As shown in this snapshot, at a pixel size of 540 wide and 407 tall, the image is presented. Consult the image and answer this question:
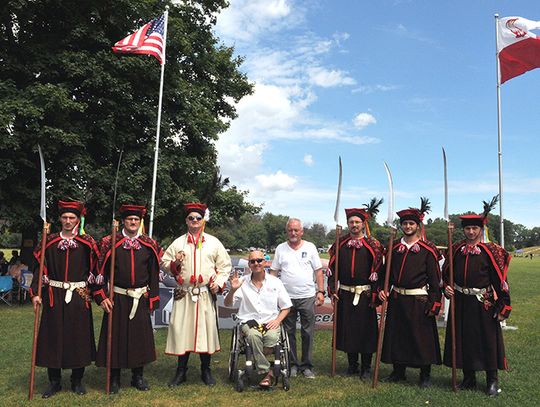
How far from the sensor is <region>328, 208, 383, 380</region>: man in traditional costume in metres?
6.18

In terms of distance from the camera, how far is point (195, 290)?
593 centimetres

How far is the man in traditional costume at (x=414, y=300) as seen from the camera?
228 inches

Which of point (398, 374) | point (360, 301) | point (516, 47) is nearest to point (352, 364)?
point (398, 374)

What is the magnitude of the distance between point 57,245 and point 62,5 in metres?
10.3

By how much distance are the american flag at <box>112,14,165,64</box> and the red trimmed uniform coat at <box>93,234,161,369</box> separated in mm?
6821

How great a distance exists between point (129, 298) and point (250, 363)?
1625mm

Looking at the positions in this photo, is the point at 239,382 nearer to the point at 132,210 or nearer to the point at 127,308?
the point at 127,308

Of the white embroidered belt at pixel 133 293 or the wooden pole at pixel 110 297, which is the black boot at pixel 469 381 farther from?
the wooden pole at pixel 110 297

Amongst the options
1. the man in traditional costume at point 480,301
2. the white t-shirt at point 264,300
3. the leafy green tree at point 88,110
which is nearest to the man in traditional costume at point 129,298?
the white t-shirt at point 264,300

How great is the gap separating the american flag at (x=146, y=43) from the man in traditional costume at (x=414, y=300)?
309 inches

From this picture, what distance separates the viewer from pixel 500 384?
6.11 metres

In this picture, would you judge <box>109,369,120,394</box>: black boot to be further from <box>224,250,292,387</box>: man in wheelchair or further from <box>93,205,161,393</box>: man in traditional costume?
<box>224,250,292,387</box>: man in wheelchair

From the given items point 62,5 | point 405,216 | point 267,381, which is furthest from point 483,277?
point 62,5

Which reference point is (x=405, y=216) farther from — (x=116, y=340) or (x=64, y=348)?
(x=64, y=348)
